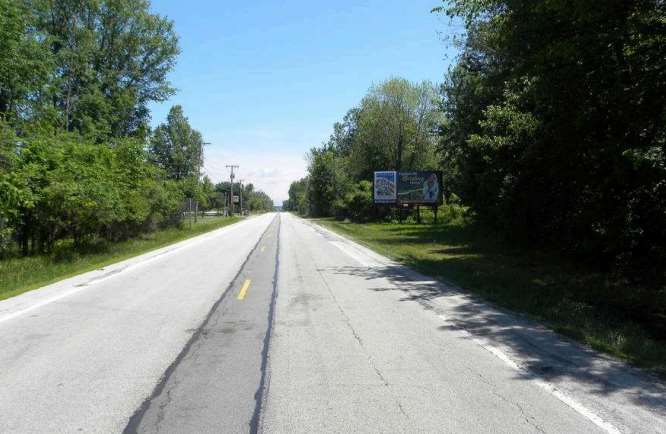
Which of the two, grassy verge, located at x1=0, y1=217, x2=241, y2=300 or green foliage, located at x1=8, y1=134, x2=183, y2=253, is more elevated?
green foliage, located at x1=8, y1=134, x2=183, y2=253

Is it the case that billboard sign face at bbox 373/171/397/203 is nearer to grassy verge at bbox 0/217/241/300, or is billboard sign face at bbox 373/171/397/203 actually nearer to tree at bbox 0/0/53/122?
grassy verge at bbox 0/217/241/300

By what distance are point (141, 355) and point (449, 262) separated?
44.4 feet

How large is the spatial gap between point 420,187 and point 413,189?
2.17ft

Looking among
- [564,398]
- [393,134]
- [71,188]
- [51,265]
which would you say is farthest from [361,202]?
[564,398]

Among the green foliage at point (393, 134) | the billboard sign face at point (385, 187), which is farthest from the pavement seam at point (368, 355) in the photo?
the green foliage at point (393, 134)

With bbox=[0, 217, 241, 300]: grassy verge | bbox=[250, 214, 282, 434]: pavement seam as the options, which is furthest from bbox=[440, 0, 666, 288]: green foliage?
bbox=[0, 217, 241, 300]: grassy verge

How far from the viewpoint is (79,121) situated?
3556cm

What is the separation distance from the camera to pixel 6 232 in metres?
17.0

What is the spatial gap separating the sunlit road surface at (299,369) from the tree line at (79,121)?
34.8ft

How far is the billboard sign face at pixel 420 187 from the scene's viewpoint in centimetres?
4847

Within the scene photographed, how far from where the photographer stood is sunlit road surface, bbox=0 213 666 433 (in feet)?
14.4

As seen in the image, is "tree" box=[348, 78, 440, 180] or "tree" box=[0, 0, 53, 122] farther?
"tree" box=[348, 78, 440, 180]

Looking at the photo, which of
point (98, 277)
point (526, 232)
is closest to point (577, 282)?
point (526, 232)

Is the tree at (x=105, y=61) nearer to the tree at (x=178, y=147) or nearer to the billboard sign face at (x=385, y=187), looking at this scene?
the billboard sign face at (x=385, y=187)
